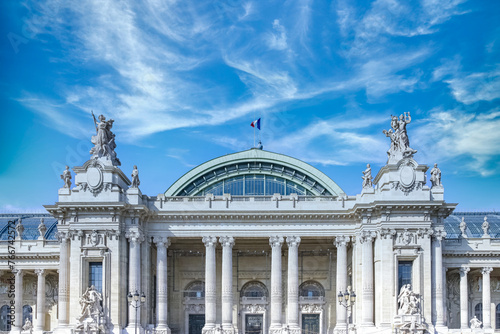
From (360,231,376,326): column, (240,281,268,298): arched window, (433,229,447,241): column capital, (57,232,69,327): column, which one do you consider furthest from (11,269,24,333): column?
(433,229,447,241): column capital

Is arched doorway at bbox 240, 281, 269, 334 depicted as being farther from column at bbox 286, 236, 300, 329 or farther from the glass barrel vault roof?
the glass barrel vault roof

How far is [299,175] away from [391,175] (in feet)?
39.2

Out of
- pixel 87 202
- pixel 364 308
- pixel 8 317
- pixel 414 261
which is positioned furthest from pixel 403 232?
pixel 8 317

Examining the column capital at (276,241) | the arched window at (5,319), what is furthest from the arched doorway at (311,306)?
the arched window at (5,319)

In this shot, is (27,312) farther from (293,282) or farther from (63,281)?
(293,282)

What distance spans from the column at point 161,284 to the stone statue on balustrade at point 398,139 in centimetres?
2167

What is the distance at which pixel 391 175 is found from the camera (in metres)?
58.7

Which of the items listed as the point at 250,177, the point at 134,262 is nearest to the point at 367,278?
the point at 250,177

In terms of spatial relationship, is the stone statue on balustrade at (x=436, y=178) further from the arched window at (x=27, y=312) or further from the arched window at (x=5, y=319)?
the arched window at (x=5, y=319)

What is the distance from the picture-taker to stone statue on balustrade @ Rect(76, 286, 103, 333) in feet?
181

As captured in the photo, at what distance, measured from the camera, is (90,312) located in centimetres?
5553

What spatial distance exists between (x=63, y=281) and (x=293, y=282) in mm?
20259

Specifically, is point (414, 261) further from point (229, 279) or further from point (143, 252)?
point (143, 252)

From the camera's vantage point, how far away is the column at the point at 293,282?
60.2 m
